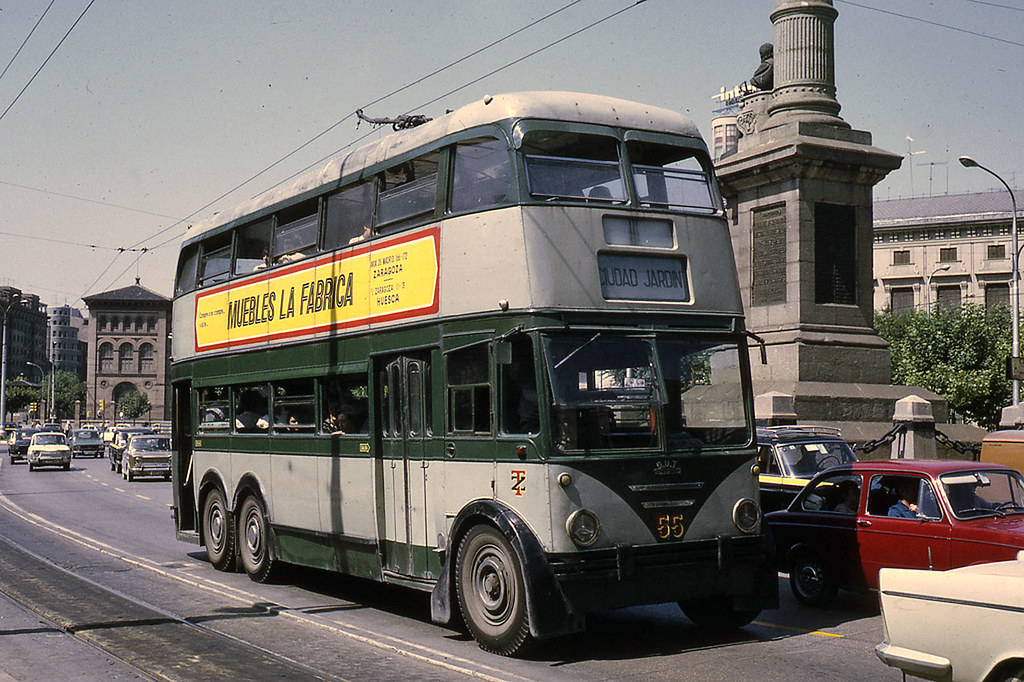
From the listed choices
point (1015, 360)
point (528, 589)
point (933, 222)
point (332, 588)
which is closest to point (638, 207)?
point (528, 589)

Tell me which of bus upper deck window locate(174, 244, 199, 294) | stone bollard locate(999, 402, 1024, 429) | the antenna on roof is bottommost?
stone bollard locate(999, 402, 1024, 429)

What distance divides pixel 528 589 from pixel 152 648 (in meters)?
3.28

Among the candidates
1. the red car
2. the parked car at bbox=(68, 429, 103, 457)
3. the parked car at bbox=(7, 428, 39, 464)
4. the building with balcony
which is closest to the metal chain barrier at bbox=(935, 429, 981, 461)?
the red car

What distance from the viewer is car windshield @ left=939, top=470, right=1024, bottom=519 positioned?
9.95 m

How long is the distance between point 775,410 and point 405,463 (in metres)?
13.5

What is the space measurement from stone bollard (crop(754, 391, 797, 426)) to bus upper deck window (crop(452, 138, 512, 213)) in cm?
1378

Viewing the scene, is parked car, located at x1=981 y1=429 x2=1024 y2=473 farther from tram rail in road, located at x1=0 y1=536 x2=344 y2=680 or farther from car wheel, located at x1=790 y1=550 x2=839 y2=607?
tram rail in road, located at x1=0 y1=536 x2=344 y2=680

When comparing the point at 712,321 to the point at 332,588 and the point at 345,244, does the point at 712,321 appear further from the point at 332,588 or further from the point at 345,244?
the point at 332,588

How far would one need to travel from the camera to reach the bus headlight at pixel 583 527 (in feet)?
28.8

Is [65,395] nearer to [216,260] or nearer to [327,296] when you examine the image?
[216,260]

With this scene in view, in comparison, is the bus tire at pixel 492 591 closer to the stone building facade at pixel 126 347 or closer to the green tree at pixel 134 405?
the green tree at pixel 134 405

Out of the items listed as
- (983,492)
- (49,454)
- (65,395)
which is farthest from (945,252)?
(65,395)

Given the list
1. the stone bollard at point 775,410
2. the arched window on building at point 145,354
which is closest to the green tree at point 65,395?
the arched window on building at point 145,354

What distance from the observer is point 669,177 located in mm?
10078
